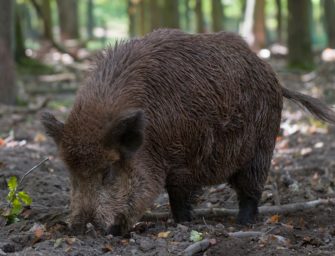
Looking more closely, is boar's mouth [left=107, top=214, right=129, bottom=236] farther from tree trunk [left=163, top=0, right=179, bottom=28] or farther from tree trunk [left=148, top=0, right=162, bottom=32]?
tree trunk [left=148, top=0, right=162, bottom=32]

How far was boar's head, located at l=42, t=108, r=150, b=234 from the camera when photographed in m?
5.27

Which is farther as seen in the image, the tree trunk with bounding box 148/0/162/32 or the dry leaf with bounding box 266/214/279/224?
the tree trunk with bounding box 148/0/162/32

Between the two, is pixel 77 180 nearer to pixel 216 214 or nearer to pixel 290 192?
pixel 216 214

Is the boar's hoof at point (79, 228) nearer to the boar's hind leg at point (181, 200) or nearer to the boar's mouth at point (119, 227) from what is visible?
the boar's mouth at point (119, 227)

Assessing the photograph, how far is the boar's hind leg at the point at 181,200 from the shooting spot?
20.9 ft

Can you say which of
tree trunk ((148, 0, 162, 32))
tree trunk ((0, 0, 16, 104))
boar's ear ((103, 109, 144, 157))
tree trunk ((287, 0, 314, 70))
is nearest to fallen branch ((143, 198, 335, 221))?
boar's ear ((103, 109, 144, 157))

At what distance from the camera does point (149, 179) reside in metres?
5.80

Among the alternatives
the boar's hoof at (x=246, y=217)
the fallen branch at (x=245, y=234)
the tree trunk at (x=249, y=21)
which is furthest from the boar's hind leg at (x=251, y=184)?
the tree trunk at (x=249, y=21)

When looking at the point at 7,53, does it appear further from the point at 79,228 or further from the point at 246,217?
the point at 79,228

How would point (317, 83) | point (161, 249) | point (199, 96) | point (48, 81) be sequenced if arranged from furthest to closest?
point (48, 81) → point (317, 83) → point (199, 96) → point (161, 249)

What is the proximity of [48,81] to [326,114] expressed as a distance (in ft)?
43.1

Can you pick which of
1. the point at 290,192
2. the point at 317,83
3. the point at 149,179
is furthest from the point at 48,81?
the point at 149,179

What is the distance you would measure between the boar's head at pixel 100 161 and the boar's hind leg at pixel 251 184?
1681mm

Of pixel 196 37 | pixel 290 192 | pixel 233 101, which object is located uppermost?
pixel 196 37
